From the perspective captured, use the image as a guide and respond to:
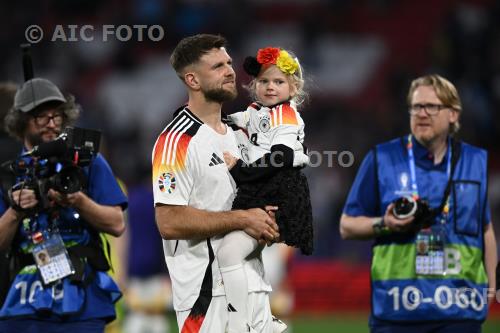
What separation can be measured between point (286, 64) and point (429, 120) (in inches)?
54.5

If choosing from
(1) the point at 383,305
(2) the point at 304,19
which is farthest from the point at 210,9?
(1) the point at 383,305

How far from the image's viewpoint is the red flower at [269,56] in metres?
5.50

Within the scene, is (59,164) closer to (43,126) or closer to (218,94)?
(43,126)

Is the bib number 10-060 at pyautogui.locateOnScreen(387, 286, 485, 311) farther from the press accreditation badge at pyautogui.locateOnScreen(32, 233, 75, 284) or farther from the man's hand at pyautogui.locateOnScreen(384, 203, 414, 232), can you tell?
→ the press accreditation badge at pyautogui.locateOnScreen(32, 233, 75, 284)

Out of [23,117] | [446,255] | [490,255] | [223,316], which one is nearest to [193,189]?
[223,316]

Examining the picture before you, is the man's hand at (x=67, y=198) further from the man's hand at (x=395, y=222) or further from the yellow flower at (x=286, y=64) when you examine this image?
the man's hand at (x=395, y=222)

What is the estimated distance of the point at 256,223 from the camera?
205 inches

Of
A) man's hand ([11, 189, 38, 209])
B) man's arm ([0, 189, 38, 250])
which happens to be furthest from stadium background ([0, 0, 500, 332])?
man's hand ([11, 189, 38, 209])

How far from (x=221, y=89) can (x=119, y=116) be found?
38.2 feet

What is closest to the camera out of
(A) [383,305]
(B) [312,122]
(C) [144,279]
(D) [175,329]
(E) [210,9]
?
(A) [383,305]

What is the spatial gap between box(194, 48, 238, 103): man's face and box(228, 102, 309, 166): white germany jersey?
0.58 feet

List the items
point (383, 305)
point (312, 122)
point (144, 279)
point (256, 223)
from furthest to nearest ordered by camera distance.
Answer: point (312, 122)
point (144, 279)
point (383, 305)
point (256, 223)

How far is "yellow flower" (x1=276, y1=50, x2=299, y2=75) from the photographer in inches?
215

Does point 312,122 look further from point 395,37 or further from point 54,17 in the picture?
point 54,17
